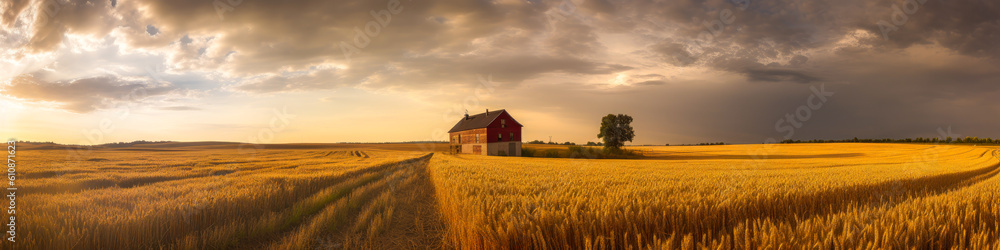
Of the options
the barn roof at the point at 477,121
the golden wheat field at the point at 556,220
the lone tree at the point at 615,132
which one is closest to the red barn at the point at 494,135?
the barn roof at the point at 477,121

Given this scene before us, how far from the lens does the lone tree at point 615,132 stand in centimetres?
5622

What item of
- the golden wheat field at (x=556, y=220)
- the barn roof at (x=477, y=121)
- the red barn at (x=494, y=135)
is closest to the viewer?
the golden wheat field at (x=556, y=220)

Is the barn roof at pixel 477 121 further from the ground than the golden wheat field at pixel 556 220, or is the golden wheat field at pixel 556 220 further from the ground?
the barn roof at pixel 477 121

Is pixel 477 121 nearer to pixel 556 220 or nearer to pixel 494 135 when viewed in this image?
pixel 494 135

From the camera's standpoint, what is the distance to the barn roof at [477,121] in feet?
186

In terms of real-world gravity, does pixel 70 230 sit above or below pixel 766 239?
below

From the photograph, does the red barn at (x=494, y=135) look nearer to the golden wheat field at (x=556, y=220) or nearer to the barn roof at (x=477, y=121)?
the barn roof at (x=477, y=121)

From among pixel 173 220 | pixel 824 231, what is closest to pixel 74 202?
pixel 173 220

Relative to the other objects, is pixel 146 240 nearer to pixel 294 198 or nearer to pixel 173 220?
pixel 173 220

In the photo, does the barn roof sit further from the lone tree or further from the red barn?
the lone tree

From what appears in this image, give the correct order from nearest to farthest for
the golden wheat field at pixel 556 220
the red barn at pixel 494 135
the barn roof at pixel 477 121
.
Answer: the golden wheat field at pixel 556 220 → the red barn at pixel 494 135 → the barn roof at pixel 477 121

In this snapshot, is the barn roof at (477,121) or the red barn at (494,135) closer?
the red barn at (494,135)

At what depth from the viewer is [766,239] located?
2.66m

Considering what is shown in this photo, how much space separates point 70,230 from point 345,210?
416 centimetres
